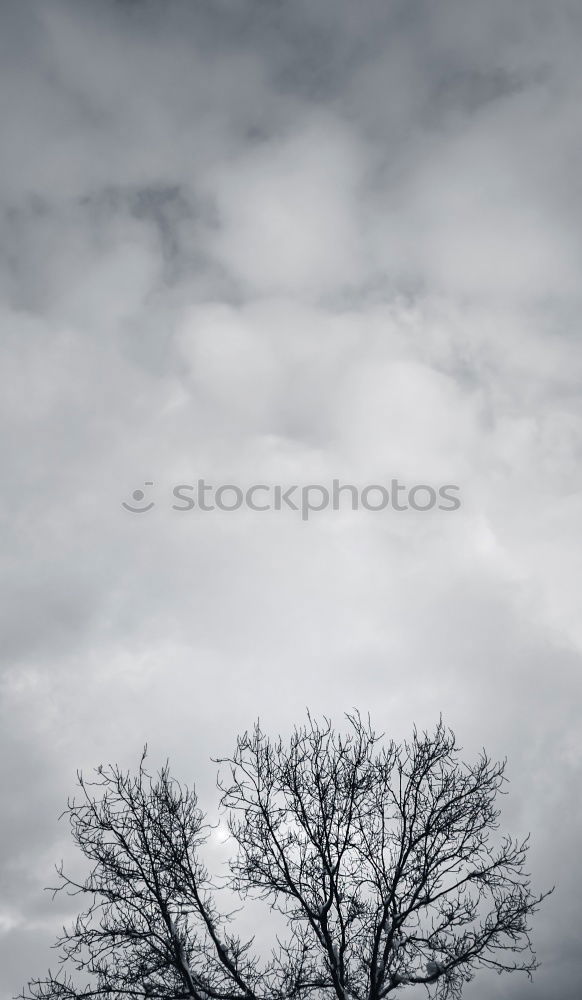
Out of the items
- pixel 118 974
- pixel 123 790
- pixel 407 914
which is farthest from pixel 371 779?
pixel 118 974

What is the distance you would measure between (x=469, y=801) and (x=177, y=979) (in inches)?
207

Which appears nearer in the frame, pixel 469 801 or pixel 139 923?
pixel 139 923

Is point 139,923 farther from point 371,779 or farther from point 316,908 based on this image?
point 371,779

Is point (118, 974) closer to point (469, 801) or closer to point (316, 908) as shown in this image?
point (316, 908)

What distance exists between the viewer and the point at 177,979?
32.8 ft

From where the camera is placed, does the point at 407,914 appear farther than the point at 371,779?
No

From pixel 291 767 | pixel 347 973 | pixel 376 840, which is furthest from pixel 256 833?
pixel 347 973

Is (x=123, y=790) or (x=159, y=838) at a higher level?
(x=123, y=790)

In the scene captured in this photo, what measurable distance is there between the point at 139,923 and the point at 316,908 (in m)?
2.78

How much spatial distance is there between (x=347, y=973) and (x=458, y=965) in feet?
5.95

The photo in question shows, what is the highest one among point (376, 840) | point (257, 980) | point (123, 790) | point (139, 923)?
point (123, 790)

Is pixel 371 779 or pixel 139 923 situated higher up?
pixel 371 779

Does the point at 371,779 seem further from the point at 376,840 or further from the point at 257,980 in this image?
the point at 257,980

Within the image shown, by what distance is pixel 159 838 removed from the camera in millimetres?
10531
